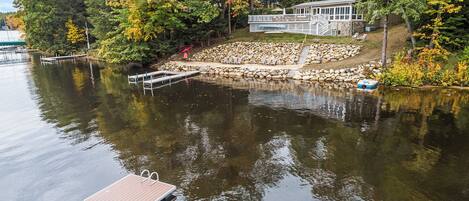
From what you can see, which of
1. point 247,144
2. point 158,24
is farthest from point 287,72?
point 247,144

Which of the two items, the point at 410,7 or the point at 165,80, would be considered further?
the point at 165,80

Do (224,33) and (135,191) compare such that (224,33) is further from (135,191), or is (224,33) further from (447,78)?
(135,191)

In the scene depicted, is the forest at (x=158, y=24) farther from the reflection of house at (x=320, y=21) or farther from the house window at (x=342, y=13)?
the house window at (x=342, y=13)

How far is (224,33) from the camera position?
3931cm

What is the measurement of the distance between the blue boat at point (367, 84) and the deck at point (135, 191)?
56.7ft

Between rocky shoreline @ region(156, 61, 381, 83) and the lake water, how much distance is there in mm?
3283

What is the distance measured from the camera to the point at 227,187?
31.7ft

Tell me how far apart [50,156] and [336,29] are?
95.9ft

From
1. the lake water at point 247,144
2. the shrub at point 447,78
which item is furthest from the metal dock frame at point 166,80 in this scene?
the shrub at point 447,78

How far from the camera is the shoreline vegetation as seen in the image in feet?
73.1

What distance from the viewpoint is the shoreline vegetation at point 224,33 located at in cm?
2228

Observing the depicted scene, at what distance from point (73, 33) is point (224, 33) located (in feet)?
91.8

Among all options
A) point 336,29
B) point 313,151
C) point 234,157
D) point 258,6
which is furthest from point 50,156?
point 258,6

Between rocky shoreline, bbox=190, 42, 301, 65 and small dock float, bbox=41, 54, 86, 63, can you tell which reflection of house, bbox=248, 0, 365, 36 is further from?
small dock float, bbox=41, 54, 86, 63
